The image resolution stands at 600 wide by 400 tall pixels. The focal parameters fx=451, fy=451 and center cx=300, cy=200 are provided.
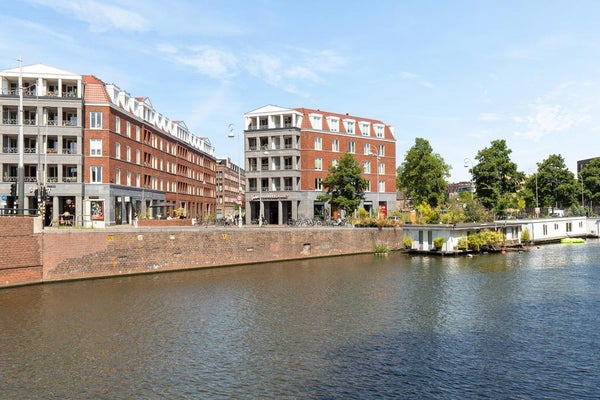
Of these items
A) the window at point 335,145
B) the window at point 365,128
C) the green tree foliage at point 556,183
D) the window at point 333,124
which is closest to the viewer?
the window at point 335,145

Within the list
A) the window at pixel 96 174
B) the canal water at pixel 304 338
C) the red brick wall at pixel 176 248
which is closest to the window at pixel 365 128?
the red brick wall at pixel 176 248

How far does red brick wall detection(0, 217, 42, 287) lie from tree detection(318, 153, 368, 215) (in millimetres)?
42484

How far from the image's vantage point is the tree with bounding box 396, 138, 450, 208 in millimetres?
86875

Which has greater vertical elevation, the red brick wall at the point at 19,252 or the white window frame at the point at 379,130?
the white window frame at the point at 379,130

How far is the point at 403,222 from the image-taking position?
66625mm

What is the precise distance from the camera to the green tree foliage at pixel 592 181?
10331cm

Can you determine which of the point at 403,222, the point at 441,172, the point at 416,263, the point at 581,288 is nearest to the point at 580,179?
the point at 441,172

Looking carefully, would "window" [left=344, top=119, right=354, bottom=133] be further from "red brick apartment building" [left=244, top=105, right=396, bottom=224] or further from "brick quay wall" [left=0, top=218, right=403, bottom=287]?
"brick quay wall" [left=0, top=218, right=403, bottom=287]

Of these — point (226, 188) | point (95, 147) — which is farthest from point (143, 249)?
point (226, 188)

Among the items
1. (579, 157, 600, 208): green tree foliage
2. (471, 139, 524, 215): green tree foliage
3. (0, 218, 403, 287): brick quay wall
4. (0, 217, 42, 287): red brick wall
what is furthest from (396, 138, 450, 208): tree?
(0, 217, 42, 287): red brick wall

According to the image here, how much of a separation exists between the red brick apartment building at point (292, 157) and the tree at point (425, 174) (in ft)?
26.2

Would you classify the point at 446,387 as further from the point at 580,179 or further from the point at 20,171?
the point at 580,179

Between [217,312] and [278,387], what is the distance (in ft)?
39.5

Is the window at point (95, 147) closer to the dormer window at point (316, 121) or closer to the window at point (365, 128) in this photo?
the dormer window at point (316, 121)
